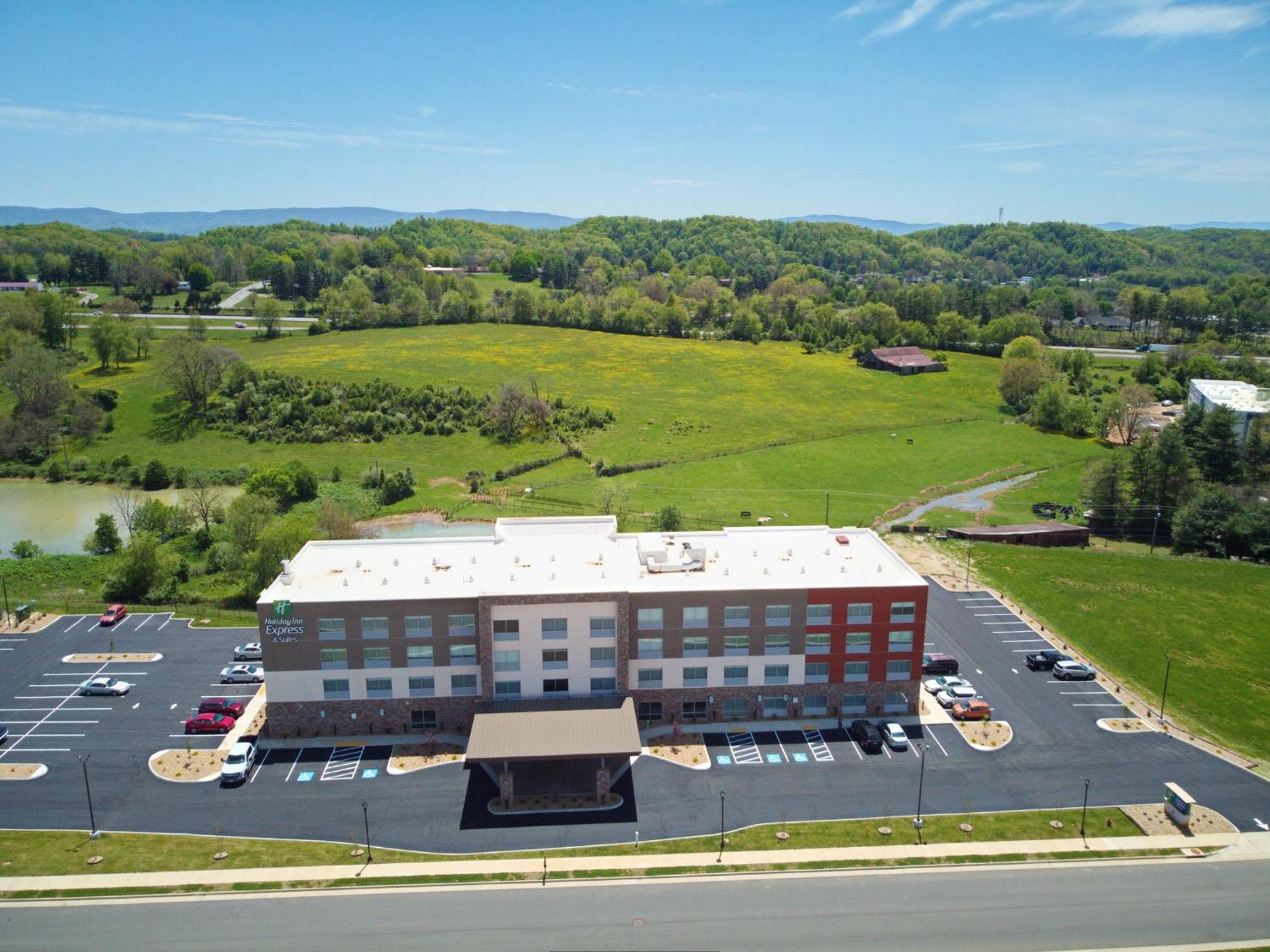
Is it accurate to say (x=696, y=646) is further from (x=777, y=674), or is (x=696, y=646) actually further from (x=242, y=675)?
(x=242, y=675)

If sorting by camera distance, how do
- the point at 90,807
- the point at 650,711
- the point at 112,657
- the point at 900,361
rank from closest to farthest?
the point at 90,807 → the point at 650,711 → the point at 112,657 → the point at 900,361

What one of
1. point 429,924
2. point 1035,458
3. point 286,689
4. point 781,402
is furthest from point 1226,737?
point 781,402

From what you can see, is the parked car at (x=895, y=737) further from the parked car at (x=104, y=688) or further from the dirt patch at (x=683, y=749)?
the parked car at (x=104, y=688)

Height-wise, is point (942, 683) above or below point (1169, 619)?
above

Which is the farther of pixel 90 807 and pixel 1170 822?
pixel 1170 822

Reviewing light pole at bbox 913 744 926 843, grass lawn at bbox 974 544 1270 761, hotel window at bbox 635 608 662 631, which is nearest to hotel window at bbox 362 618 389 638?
hotel window at bbox 635 608 662 631

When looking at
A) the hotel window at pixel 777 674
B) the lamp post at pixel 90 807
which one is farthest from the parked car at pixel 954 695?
the lamp post at pixel 90 807

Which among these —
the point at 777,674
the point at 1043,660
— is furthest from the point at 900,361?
the point at 777,674

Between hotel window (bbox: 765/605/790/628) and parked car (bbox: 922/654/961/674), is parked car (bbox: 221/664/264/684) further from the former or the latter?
parked car (bbox: 922/654/961/674)
